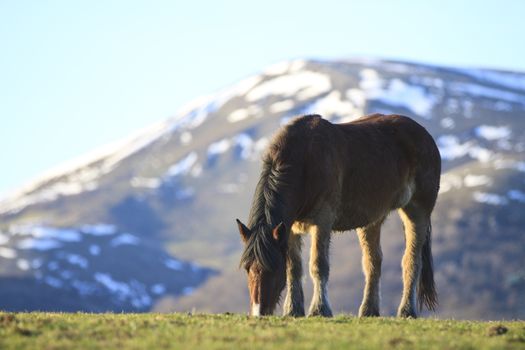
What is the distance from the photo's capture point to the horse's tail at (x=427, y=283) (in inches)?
891

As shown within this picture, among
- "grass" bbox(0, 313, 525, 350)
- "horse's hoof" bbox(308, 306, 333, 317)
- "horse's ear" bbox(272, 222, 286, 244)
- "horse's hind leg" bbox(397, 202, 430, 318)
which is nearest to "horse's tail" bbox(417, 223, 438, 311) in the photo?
"horse's hind leg" bbox(397, 202, 430, 318)

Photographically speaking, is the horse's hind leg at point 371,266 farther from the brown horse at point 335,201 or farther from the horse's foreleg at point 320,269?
the horse's foreleg at point 320,269

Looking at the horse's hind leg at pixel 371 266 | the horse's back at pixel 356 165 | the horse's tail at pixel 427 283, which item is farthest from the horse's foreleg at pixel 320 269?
the horse's tail at pixel 427 283

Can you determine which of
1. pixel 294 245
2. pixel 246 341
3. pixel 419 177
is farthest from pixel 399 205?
pixel 246 341

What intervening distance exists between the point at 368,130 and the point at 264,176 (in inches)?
148

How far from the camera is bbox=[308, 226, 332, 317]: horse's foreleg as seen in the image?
1895 centimetres

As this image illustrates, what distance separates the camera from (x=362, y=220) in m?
21.2

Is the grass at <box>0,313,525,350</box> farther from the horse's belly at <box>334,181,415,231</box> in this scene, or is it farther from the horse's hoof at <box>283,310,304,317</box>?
the horse's belly at <box>334,181,415,231</box>

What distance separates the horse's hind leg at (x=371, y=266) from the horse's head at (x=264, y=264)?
4.07 m

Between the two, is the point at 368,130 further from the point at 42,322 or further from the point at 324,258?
the point at 42,322

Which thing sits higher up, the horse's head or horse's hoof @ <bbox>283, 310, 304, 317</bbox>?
the horse's head

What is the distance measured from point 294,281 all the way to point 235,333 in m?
4.39

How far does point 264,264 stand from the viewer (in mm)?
17641

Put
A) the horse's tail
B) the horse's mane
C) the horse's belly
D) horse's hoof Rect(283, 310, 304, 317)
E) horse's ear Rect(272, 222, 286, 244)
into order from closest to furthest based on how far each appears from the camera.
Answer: the horse's mane, horse's ear Rect(272, 222, 286, 244), horse's hoof Rect(283, 310, 304, 317), the horse's belly, the horse's tail
